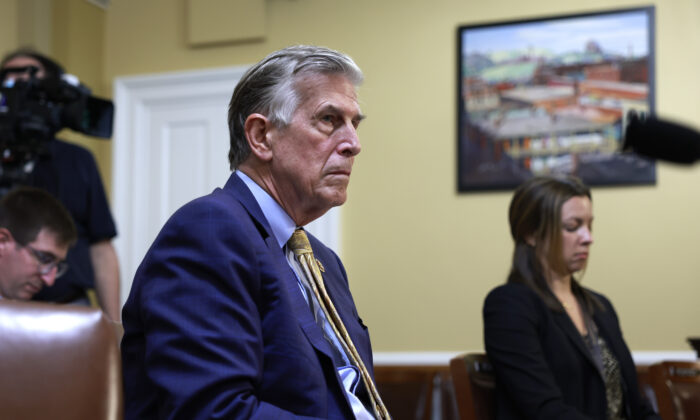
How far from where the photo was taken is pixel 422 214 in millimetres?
4324

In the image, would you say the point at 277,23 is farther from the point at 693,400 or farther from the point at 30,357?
the point at 30,357

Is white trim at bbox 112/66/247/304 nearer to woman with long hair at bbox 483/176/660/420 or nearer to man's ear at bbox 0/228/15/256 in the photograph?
man's ear at bbox 0/228/15/256

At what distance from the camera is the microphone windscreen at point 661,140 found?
1.12 metres

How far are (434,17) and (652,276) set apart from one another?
5.69 ft

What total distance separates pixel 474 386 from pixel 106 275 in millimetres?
1481

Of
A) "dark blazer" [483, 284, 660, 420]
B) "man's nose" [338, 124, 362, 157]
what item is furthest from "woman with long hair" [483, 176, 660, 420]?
"man's nose" [338, 124, 362, 157]

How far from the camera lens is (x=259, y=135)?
5.12 ft

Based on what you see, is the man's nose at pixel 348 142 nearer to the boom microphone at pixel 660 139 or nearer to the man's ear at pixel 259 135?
the man's ear at pixel 259 135

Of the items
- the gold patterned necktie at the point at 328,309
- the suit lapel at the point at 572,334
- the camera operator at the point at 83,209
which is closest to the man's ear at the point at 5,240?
the camera operator at the point at 83,209

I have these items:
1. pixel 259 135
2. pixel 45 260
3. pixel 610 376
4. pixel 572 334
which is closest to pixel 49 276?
pixel 45 260

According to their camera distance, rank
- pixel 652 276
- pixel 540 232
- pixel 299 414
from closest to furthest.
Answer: pixel 299 414
pixel 540 232
pixel 652 276

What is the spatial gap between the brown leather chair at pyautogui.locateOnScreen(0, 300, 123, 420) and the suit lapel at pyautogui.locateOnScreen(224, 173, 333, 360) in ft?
1.00

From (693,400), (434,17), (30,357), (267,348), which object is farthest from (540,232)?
(434,17)

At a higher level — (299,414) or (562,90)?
(562,90)
